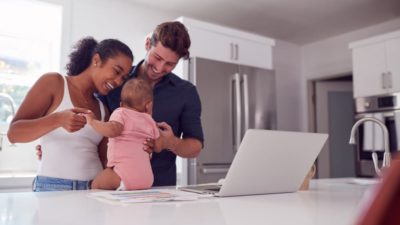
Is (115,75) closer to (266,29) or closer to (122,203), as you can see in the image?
(122,203)

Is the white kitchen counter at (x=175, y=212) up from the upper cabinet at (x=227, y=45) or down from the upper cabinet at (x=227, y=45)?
down

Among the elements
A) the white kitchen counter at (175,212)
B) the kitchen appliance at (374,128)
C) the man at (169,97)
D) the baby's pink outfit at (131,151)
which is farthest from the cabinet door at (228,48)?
the white kitchen counter at (175,212)

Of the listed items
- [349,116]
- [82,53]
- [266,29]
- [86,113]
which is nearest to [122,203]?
[86,113]

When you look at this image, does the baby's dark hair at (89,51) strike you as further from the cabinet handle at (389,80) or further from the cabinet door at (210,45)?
the cabinet handle at (389,80)

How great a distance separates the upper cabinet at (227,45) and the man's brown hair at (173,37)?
1567 millimetres

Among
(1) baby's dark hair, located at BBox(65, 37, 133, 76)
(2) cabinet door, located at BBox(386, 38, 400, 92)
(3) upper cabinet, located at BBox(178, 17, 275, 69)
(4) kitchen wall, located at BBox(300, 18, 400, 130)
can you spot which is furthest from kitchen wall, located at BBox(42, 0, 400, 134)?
(1) baby's dark hair, located at BBox(65, 37, 133, 76)

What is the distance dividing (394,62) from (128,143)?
300cm

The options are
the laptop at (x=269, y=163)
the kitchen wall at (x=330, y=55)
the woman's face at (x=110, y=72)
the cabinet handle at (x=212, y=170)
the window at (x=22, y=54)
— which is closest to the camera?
the laptop at (x=269, y=163)

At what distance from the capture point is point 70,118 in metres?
1.16

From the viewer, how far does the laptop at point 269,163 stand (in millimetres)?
1007

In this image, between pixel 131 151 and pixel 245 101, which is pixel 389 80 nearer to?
pixel 245 101

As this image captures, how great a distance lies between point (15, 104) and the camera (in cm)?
289

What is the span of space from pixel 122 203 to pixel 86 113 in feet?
1.39

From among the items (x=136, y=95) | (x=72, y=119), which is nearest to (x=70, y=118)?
(x=72, y=119)
